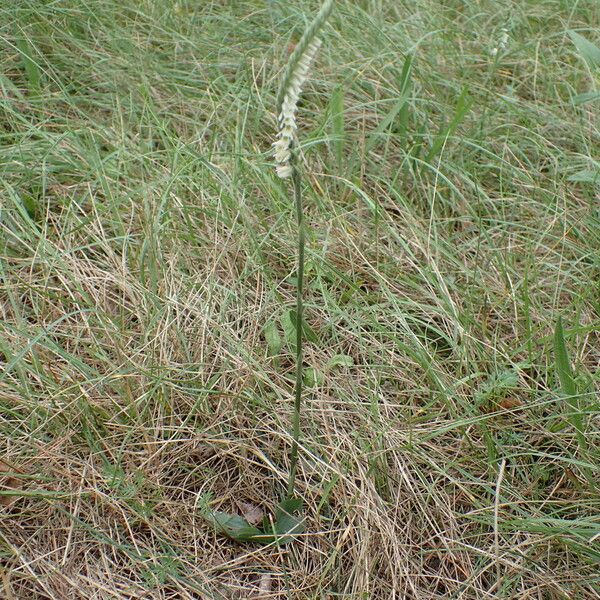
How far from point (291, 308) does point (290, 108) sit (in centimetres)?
88

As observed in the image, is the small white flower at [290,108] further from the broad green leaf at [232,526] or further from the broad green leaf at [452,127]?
the broad green leaf at [452,127]

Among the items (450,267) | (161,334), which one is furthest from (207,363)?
(450,267)

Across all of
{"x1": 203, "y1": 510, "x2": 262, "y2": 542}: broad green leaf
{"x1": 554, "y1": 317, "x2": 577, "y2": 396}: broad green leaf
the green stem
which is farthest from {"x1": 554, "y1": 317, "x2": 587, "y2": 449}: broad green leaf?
→ {"x1": 203, "y1": 510, "x2": 262, "y2": 542}: broad green leaf

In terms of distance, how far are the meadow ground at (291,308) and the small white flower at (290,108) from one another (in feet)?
2.19

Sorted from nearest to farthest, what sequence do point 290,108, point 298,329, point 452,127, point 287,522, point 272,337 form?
point 290,108
point 298,329
point 287,522
point 272,337
point 452,127

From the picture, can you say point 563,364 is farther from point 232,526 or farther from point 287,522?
point 232,526

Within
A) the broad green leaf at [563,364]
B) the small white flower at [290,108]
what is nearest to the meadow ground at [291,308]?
the broad green leaf at [563,364]

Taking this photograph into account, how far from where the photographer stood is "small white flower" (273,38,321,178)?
4.19 feet

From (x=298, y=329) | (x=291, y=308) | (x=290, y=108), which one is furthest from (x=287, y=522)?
(x=290, y=108)

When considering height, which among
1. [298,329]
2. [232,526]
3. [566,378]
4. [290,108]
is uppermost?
[290,108]

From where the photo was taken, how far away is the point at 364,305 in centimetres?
218

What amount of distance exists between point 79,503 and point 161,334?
44 centimetres

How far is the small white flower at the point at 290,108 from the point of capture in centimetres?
128

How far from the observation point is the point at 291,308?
84.5 inches
